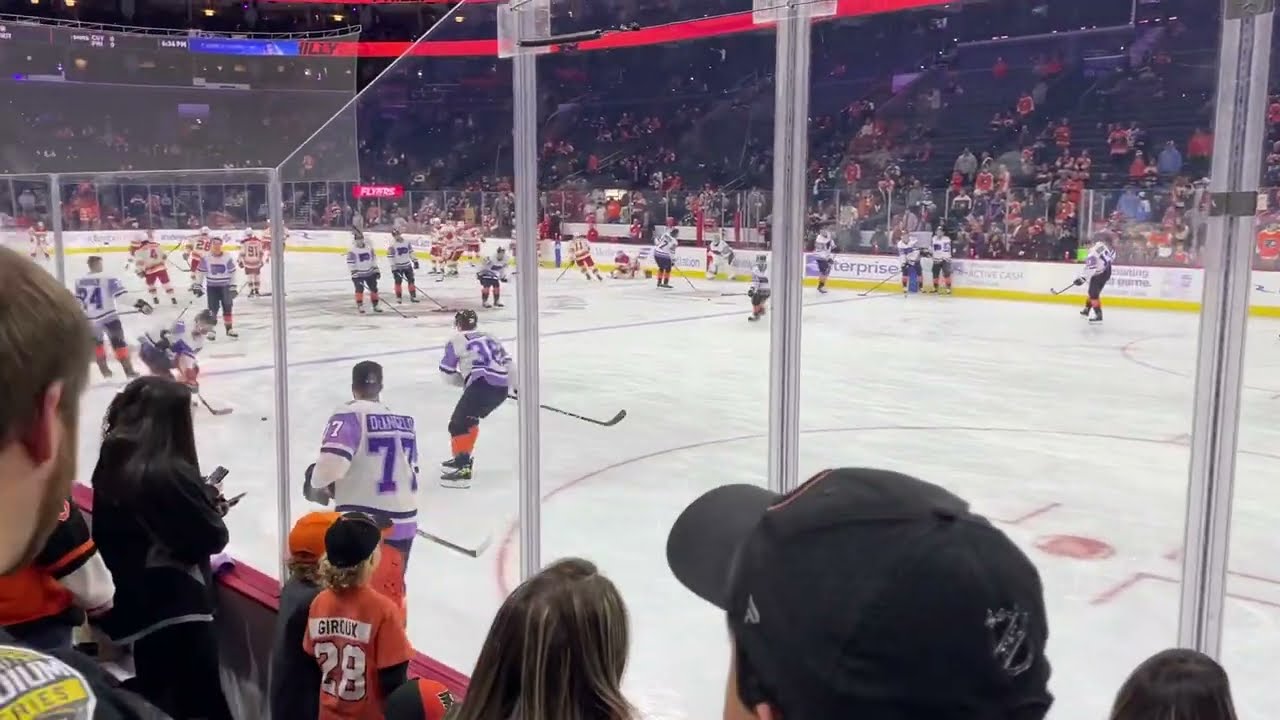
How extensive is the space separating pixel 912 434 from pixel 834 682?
205 inches

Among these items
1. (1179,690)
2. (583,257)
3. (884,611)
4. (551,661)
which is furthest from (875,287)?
(884,611)

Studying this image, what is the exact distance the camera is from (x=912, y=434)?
5.59m

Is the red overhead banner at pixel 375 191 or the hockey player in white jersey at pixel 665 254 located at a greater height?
the red overhead banner at pixel 375 191

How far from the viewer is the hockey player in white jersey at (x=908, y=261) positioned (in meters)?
9.21

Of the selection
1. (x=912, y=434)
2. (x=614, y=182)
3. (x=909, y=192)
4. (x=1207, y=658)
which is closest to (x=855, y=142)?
(x=614, y=182)

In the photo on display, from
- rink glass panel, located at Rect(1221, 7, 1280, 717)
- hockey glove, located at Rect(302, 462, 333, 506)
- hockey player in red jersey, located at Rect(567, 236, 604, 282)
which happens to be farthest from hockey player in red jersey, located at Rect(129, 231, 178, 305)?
rink glass panel, located at Rect(1221, 7, 1280, 717)

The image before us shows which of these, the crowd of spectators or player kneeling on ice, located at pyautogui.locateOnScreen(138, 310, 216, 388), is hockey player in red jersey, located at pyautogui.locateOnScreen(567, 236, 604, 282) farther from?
player kneeling on ice, located at pyautogui.locateOnScreen(138, 310, 216, 388)

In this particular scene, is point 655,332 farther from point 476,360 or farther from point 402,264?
point 476,360

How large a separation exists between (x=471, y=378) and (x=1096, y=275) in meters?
5.57

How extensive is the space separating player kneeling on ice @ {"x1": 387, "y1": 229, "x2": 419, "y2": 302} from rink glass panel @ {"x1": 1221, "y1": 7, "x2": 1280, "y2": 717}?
526 centimetres

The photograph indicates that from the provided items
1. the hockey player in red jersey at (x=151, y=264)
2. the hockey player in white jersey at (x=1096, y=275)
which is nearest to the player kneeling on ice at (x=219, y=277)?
the hockey player in red jersey at (x=151, y=264)

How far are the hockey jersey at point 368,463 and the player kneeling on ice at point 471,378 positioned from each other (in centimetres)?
67

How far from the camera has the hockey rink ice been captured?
2990mm

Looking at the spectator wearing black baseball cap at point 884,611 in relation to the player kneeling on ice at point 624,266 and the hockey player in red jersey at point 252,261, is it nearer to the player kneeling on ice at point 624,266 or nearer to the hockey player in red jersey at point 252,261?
the hockey player in red jersey at point 252,261
